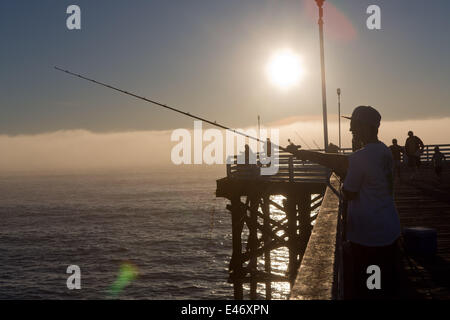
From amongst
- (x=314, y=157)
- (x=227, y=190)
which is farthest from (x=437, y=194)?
(x=314, y=157)

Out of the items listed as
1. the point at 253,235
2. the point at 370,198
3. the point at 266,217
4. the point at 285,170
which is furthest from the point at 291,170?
the point at 370,198

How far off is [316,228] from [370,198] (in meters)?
1.76

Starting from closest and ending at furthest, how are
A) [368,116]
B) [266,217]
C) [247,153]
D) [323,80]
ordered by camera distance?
[368,116], [266,217], [247,153], [323,80]

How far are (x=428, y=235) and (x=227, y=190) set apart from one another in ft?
35.6

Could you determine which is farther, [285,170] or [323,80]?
[323,80]

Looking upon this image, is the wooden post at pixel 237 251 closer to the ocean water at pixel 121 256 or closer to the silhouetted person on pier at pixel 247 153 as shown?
the silhouetted person on pier at pixel 247 153

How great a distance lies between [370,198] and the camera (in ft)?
10.1

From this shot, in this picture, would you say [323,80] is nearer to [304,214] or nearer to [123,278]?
[304,214]

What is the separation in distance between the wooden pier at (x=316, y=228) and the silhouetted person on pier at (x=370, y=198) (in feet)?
0.97

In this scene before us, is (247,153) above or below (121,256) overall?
above

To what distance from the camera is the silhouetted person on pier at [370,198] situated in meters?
3.04

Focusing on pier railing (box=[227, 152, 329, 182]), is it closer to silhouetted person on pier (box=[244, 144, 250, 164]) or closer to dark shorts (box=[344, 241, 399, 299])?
silhouetted person on pier (box=[244, 144, 250, 164])

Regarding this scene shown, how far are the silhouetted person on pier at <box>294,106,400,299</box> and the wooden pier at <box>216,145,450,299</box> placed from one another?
294mm

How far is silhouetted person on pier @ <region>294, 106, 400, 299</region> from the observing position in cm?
304
